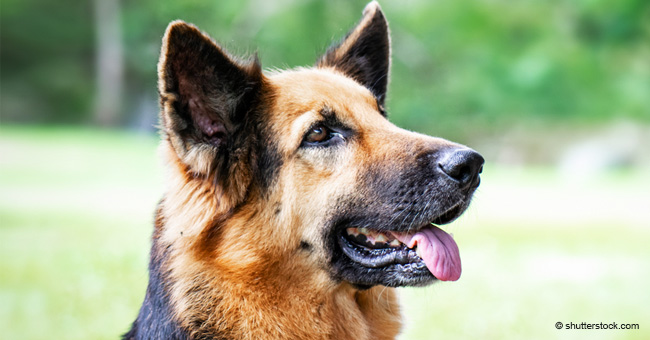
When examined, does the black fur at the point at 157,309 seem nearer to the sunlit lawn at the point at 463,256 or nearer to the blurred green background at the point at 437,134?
the sunlit lawn at the point at 463,256

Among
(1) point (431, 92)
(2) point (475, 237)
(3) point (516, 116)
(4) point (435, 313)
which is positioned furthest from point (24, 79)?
(4) point (435, 313)

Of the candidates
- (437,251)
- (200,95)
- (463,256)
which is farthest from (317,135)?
(463,256)

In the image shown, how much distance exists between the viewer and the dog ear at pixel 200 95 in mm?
3035

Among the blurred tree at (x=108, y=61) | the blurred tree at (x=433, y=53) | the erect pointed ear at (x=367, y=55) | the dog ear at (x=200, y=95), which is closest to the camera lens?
the dog ear at (x=200, y=95)

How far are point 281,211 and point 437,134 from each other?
56.4 ft

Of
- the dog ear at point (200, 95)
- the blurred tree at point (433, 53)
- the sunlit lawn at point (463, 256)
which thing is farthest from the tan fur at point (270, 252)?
the blurred tree at point (433, 53)

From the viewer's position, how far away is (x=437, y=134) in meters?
20.1

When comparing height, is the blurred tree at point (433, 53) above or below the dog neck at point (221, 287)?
above

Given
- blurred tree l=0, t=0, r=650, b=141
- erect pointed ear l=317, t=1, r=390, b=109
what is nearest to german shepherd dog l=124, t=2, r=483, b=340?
erect pointed ear l=317, t=1, r=390, b=109

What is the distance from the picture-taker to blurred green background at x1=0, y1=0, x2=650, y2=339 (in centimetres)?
741

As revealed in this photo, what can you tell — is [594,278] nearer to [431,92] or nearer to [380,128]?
[380,128]

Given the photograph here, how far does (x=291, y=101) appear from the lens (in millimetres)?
3516

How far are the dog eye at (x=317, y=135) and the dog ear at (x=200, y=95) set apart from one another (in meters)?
0.35

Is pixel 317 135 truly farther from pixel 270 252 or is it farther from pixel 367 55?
pixel 367 55
